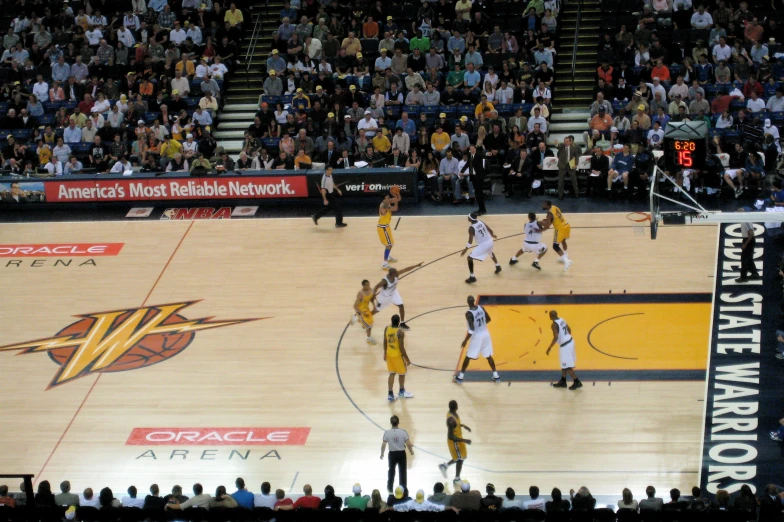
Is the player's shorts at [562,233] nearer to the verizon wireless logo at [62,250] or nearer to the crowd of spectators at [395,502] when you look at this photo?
the crowd of spectators at [395,502]

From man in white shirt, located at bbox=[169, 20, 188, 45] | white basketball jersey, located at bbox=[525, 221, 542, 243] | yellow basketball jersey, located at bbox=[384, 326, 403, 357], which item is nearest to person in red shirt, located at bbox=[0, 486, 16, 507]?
yellow basketball jersey, located at bbox=[384, 326, 403, 357]

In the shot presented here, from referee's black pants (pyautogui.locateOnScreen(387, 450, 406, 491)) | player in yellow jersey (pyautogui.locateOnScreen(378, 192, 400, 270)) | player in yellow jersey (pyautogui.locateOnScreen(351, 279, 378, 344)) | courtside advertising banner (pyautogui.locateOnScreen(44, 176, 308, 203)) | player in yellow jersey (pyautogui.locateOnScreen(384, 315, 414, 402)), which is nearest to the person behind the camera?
referee's black pants (pyautogui.locateOnScreen(387, 450, 406, 491))

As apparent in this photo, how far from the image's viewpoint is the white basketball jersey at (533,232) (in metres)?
24.7

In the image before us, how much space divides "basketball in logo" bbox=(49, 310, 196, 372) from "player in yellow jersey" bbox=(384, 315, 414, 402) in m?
4.95

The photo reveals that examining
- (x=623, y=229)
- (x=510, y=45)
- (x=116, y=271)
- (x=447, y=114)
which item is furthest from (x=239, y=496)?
(x=510, y=45)

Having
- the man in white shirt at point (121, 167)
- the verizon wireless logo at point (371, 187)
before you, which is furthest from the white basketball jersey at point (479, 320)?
the man in white shirt at point (121, 167)

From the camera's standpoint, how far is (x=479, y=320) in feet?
66.5

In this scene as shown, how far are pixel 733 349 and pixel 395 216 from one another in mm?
10459

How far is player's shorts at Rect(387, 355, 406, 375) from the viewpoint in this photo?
19766 millimetres

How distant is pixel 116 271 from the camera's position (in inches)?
1046

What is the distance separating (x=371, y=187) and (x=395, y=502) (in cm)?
1495

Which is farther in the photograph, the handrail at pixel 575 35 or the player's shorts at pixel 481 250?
the handrail at pixel 575 35

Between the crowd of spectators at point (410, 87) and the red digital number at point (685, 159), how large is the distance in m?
9.74

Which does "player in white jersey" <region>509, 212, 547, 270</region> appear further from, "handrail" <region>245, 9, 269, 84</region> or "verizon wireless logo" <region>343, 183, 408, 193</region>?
"handrail" <region>245, 9, 269, 84</region>
